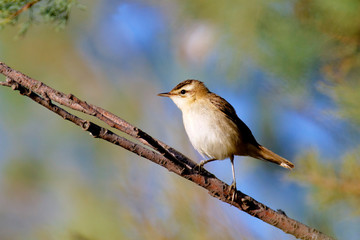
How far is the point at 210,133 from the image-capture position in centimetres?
324

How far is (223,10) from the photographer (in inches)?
106

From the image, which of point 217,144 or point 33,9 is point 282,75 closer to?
point 217,144

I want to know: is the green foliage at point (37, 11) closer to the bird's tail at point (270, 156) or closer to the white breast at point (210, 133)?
the white breast at point (210, 133)

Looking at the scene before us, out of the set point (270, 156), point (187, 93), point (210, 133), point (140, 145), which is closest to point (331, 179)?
point (140, 145)

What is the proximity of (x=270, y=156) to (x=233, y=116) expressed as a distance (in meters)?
0.49

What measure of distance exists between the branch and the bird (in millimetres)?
1100

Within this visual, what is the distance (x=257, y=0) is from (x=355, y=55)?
25.5 inches

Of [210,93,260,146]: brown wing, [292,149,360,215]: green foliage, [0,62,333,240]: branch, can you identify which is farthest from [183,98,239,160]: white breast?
[292,149,360,215]: green foliage

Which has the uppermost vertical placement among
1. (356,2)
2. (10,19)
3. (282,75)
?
(356,2)

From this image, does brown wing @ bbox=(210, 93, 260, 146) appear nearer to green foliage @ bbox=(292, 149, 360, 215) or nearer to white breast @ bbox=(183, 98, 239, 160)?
white breast @ bbox=(183, 98, 239, 160)

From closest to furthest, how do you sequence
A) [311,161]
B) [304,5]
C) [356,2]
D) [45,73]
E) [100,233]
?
[311,161]
[356,2]
[304,5]
[100,233]
[45,73]

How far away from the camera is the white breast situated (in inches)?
127

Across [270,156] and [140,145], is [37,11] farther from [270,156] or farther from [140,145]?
[270,156]

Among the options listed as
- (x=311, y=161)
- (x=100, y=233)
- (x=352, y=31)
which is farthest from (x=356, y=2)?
(x=100, y=233)
